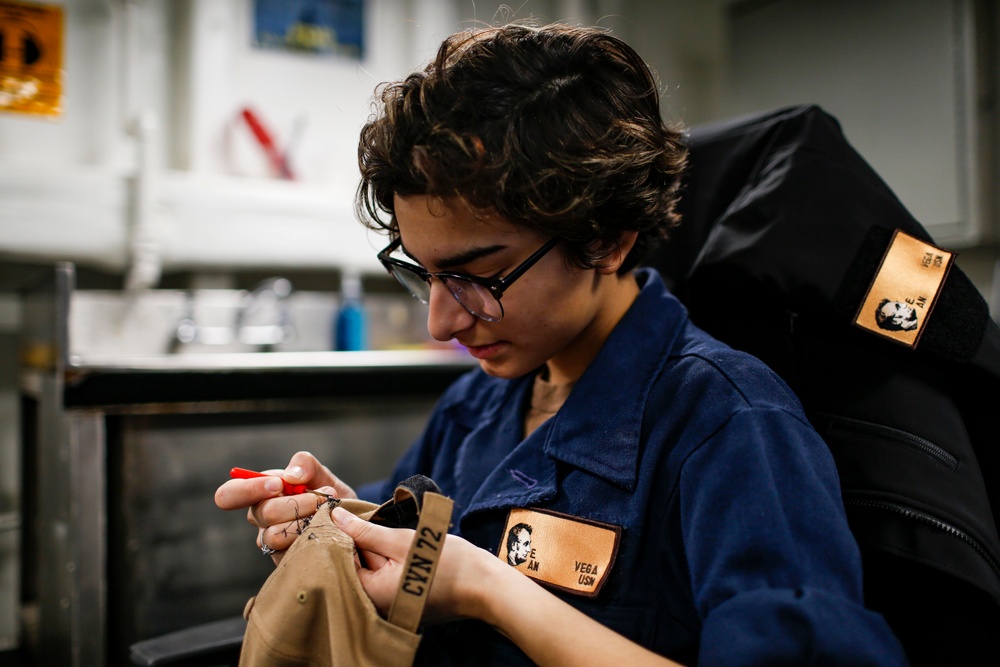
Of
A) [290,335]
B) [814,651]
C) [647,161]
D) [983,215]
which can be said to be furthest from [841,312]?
[290,335]

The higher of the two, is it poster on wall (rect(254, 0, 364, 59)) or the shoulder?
poster on wall (rect(254, 0, 364, 59))

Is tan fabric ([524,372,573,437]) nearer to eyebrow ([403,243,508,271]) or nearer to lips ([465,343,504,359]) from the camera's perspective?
lips ([465,343,504,359])

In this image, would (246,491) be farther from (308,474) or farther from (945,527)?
(945,527)

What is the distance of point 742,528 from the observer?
0.84 meters

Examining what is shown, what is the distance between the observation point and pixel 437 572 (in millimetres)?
900

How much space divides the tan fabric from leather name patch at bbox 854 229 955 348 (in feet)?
1.62

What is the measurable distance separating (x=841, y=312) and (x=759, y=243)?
0.16 m

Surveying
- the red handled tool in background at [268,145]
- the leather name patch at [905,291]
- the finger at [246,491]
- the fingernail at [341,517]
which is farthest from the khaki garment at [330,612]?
the red handled tool in background at [268,145]

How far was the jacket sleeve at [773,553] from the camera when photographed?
0.78 metres

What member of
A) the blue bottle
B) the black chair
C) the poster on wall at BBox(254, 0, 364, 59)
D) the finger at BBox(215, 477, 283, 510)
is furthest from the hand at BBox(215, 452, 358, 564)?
the poster on wall at BBox(254, 0, 364, 59)

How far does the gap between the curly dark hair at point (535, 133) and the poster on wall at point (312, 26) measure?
210 centimetres

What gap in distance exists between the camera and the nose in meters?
1.10

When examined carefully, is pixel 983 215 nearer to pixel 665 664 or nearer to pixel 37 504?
pixel 665 664

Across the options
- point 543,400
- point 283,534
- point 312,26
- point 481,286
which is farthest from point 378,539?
point 312,26
